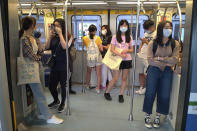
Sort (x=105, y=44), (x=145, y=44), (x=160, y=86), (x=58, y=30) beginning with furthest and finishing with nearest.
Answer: (x=105, y=44) < (x=145, y=44) < (x=58, y=30) < (x=160, y=86)

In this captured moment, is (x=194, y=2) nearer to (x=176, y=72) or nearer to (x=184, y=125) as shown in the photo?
(x=184, y=125)

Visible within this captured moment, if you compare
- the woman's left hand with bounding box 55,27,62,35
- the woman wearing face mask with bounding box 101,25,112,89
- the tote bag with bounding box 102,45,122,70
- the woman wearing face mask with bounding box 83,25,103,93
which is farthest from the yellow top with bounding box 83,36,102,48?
the woman's left hand with bounding box 55,27,62,35

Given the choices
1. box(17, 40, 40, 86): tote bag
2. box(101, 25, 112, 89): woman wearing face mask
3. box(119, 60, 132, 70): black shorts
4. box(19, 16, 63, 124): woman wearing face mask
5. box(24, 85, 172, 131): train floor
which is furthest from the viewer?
box(101, 25, 112, 89): woman wearing face mask

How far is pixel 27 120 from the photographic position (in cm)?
301

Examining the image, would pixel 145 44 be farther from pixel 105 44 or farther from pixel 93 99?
pixel 93 99

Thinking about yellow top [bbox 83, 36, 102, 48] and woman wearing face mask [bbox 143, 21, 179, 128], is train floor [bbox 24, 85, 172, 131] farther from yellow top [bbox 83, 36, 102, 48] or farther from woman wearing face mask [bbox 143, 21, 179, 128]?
yellow top [bbox 83, 36, 102, 48]

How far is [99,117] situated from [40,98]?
1.11 m

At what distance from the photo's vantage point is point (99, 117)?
3295 millimetres

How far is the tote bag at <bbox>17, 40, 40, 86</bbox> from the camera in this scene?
8.33 feet

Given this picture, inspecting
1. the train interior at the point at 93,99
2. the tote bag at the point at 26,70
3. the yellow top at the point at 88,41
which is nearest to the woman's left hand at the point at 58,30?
the train interior at the point at 93,99

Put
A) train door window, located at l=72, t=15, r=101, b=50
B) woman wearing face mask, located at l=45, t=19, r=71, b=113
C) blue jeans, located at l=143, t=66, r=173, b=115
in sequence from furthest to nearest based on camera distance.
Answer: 1. train door window, located at l=72, t=15, r=101, b=50
2. woman wearing face mask, located at l=45, t=19, r=71, b=113
3. blue jeans, located at l=143, t=66, r=173, b=115

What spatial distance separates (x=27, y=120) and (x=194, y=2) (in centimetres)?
287

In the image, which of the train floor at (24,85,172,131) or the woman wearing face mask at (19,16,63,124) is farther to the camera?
the train floor at (24,85,172,131)

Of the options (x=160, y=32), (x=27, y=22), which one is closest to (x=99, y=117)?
(x=160, y=32)
